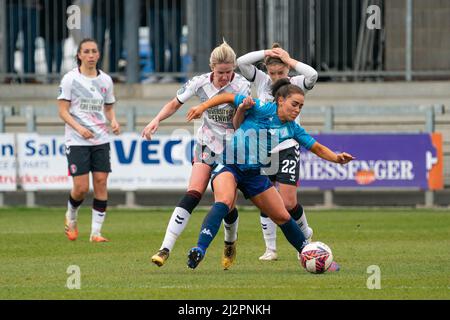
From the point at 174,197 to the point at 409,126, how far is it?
13.8 feet

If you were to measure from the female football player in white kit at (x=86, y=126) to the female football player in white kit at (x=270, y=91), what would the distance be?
2.80m

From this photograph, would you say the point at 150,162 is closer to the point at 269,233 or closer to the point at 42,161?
the point at 42,161

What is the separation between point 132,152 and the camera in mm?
21266

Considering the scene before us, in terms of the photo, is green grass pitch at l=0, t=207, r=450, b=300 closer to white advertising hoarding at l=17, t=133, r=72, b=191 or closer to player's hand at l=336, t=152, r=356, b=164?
player's hand at l=336, t=152, r=356, b=164

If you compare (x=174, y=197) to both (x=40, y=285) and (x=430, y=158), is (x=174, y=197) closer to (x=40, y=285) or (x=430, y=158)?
(x=430, y=158)

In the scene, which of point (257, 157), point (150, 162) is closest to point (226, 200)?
point (257, 157)

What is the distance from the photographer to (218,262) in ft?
41.8

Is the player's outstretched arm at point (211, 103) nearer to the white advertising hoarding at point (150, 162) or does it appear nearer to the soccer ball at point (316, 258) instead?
the soccer ball at point (316, 258)

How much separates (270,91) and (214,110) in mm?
819

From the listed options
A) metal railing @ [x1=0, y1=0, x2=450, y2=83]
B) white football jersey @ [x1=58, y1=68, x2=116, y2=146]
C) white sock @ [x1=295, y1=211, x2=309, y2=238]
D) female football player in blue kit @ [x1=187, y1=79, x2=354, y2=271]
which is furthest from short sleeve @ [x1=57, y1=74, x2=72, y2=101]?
metal railing @ [x1=0, y1=0, x2=450, y2=83]

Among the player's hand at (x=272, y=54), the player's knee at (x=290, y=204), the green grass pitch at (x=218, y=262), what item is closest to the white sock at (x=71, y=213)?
the green grass pitch at (x=218, y=262)

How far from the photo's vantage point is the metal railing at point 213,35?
84.0 ft

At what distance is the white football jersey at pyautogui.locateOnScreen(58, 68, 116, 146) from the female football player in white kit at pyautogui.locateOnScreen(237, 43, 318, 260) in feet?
9.44
